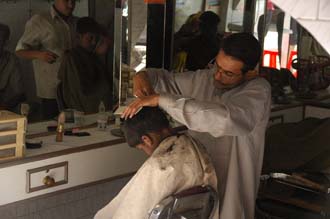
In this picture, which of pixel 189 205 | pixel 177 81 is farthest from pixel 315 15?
pixel 177 81

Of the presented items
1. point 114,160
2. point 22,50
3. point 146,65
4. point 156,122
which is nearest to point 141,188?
point 156,122

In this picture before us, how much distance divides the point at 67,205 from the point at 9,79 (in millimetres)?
614

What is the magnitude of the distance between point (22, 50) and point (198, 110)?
0.96 m

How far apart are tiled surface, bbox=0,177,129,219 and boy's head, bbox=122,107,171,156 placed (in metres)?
0.62

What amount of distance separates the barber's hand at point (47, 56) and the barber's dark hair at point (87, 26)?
6.3 inches

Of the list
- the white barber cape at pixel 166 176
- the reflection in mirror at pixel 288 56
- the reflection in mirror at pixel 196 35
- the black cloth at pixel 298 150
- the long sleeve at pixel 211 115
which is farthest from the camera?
the reflection in mirror at pixel 288 56

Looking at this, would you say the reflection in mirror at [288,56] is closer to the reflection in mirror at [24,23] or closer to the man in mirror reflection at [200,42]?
the man in mirror reflection at [200,42]

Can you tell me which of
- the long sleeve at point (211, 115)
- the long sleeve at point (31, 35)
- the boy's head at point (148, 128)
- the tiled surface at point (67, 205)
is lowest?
the tiled surface at point (67, 205)

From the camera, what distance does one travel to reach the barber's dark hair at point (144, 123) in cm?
180

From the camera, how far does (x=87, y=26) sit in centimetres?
247

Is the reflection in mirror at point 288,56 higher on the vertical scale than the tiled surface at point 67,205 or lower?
higher

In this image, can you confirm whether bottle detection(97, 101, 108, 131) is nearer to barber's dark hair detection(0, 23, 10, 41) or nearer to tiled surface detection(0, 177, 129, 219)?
tiled surface detection(0, 177, 129, 219)

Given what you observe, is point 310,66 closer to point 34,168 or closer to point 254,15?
point 254,15

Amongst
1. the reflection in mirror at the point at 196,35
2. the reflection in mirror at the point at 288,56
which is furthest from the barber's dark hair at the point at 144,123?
the reflection in mirror at the point at 288,56
